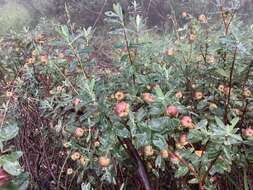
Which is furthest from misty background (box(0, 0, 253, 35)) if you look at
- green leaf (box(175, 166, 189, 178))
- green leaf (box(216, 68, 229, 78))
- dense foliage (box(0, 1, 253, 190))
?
green leaf (box(175, 166, 189, 178))

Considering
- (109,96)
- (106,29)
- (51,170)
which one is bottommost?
(106,29)

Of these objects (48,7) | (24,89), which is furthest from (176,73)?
(48,7)

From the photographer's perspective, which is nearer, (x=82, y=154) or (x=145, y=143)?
(x=145, y=143)

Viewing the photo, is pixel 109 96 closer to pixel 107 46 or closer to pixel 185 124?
pixel 185 124

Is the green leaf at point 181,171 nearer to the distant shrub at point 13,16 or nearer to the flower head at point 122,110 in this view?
the flower head at point 122,110

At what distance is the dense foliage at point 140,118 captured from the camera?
4.56 ft

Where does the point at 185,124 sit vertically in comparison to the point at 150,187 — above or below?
above

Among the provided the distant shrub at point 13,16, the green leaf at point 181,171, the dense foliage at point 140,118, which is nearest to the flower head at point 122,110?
the dense foliage at point 140,118

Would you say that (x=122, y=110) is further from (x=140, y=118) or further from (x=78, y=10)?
(x=78, y=10)

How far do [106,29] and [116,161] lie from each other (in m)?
4.57

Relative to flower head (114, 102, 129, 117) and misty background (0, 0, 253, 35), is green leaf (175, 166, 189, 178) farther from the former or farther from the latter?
misty background (0, 0, 253, 35)

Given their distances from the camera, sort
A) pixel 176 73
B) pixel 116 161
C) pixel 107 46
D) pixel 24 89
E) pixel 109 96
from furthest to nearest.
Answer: pixel 107 46
pixel 24 89
pixel 176 73
pixel 109 96
pixel 116 161

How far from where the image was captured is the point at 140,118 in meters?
1.42

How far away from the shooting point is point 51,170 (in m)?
1.95
